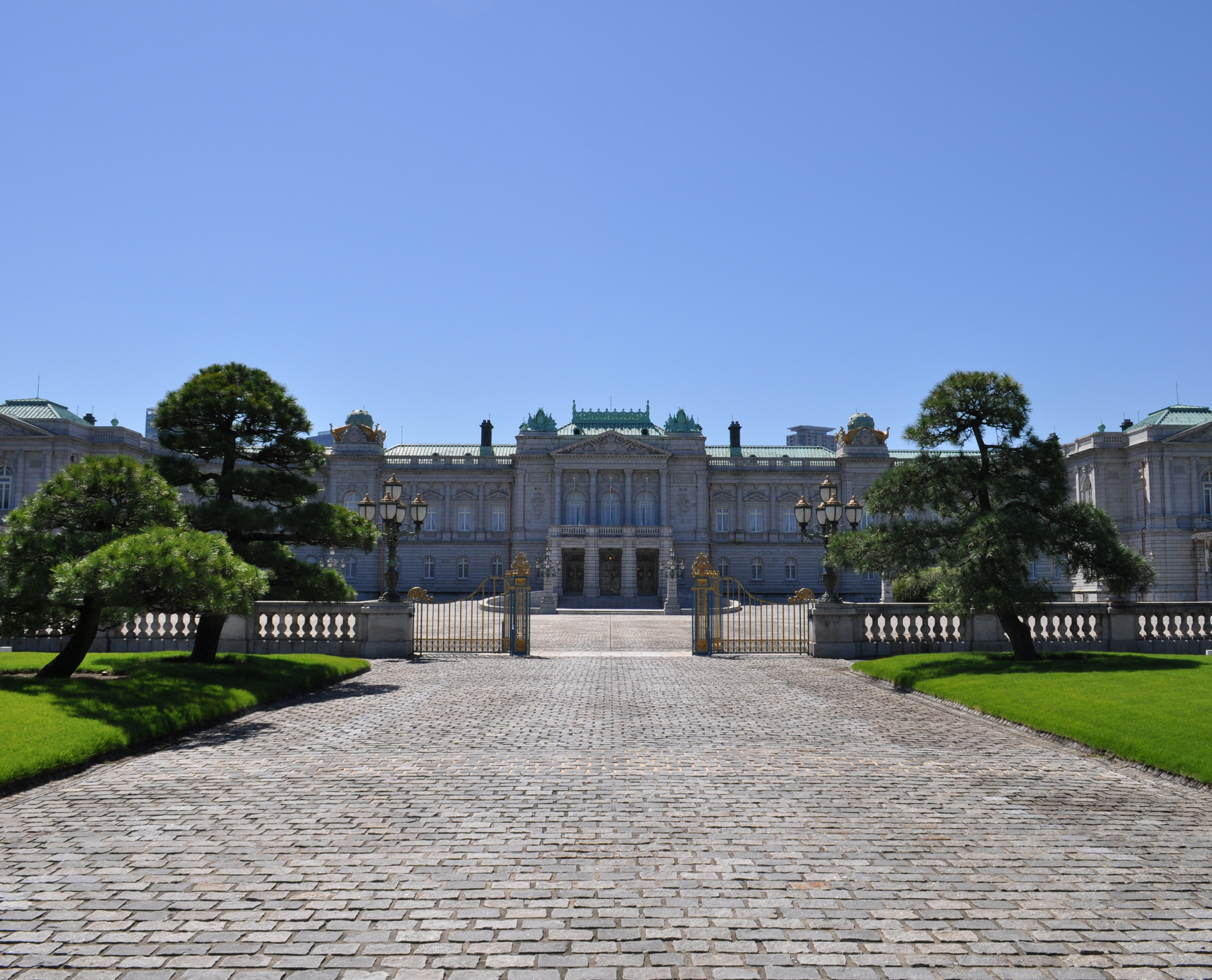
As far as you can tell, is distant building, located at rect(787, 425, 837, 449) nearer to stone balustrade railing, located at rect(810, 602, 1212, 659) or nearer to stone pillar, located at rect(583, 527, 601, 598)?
stone pillar, located at rect(583, 527, 601, 598)

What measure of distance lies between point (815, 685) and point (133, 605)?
41.2ft

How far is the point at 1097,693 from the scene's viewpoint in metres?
14.4

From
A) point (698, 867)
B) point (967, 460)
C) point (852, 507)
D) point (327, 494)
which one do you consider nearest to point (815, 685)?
point (967, 460)

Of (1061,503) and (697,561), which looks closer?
(1061,503)

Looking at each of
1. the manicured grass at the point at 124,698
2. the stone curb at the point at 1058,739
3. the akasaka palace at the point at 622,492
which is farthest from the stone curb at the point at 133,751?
the akasaka palace at the point at 622,492

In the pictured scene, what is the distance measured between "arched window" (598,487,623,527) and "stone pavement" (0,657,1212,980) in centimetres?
5984

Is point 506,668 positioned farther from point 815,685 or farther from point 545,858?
point 545,858

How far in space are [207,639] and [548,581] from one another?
42555mm

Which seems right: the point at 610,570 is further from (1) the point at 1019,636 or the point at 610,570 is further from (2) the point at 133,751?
(2) the point at 133,751

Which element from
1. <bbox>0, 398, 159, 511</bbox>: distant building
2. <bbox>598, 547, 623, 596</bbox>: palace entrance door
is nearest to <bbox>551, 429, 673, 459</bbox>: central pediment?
<bbox>598, 547, 623, 596</bbox>: palace entrance door

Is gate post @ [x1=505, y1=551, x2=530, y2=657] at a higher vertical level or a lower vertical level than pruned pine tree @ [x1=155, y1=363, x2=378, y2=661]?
lower

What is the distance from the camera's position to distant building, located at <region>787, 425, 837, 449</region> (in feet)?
408

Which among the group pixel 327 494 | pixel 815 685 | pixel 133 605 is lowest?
pixel 815 685

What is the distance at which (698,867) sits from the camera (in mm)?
6711
